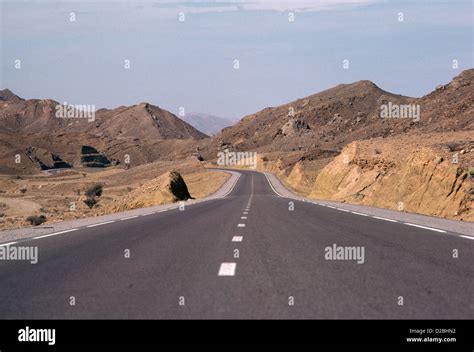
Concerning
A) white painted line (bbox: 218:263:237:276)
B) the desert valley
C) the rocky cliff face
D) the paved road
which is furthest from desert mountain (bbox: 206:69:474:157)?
white painted line (bbox: 218:263:237:276)

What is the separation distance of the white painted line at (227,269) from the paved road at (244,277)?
65 mm

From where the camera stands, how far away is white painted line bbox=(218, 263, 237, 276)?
10.1 metres

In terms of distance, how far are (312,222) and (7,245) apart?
899cm

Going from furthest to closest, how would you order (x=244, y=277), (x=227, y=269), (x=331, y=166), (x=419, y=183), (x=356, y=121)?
(x=356, y=121) → (x=331, y=166) → (x=419, y=183) → (x=227, y=269) → (x=244, y=277)

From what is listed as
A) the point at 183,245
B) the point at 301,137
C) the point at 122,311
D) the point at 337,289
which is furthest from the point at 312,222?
the point at 301,137

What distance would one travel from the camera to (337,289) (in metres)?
8.75

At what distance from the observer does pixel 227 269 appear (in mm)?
10469

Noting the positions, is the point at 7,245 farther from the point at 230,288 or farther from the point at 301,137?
the point at 301,137

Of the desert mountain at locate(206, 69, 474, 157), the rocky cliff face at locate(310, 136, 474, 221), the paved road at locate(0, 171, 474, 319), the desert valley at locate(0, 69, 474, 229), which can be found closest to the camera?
the paved road at locate(0, 171, 474, 319)

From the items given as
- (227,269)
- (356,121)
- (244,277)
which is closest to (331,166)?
(227,269)

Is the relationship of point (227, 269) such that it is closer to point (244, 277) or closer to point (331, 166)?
point (244, 277)

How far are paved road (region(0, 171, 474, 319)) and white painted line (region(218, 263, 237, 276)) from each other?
0.07 metres

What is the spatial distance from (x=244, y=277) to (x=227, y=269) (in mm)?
822

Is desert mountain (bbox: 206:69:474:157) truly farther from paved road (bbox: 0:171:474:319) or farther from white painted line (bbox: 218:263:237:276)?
white painted line (bbox: 218:263:237:276)
